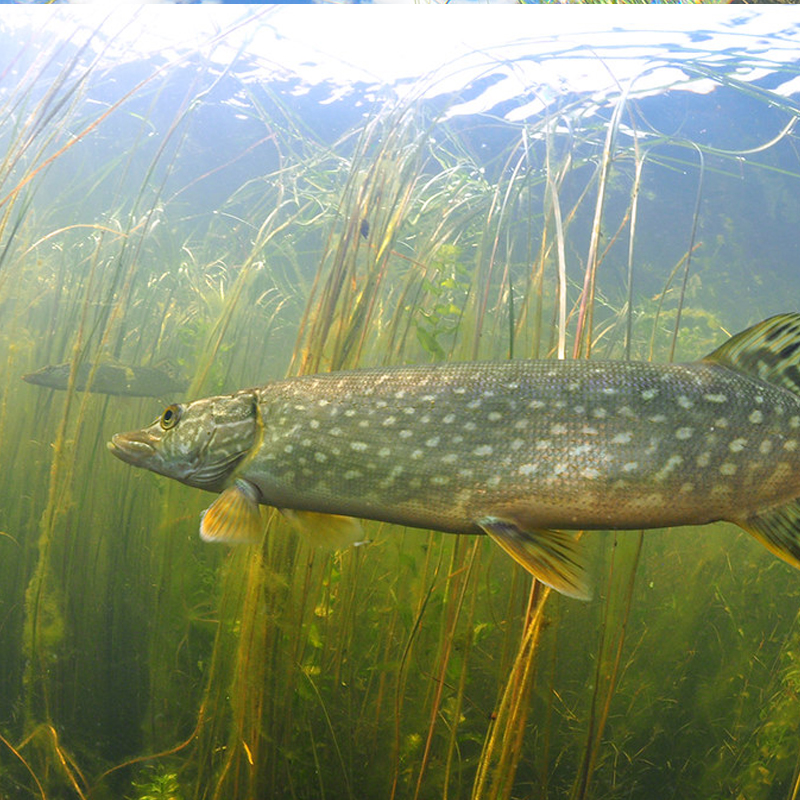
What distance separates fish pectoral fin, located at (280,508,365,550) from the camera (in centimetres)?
199

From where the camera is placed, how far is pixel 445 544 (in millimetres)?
3061

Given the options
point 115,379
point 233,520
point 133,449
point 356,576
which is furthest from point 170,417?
point 115,379

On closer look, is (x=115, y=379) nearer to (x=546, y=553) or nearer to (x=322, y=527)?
(x=322, y=527)

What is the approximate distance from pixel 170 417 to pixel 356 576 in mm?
1539

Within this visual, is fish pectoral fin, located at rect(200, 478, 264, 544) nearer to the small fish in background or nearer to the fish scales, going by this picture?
the fish scales

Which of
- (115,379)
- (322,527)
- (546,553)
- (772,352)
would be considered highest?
(772,352)

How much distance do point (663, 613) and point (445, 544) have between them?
2787 mm

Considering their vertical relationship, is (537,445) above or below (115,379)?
above

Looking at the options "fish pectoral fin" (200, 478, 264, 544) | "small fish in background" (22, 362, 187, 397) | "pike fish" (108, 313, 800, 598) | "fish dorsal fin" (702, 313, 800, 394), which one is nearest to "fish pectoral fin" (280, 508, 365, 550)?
"pike fish" (108, 313, 800, 598)

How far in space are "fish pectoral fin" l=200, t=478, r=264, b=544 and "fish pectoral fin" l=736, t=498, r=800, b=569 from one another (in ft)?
4.28

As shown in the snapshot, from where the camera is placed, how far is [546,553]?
1681 mm

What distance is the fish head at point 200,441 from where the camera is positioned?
1.97 m

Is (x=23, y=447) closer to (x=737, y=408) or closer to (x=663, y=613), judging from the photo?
(x=663, y=613)

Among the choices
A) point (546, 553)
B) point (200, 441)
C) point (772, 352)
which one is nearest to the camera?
point (546, 553)
